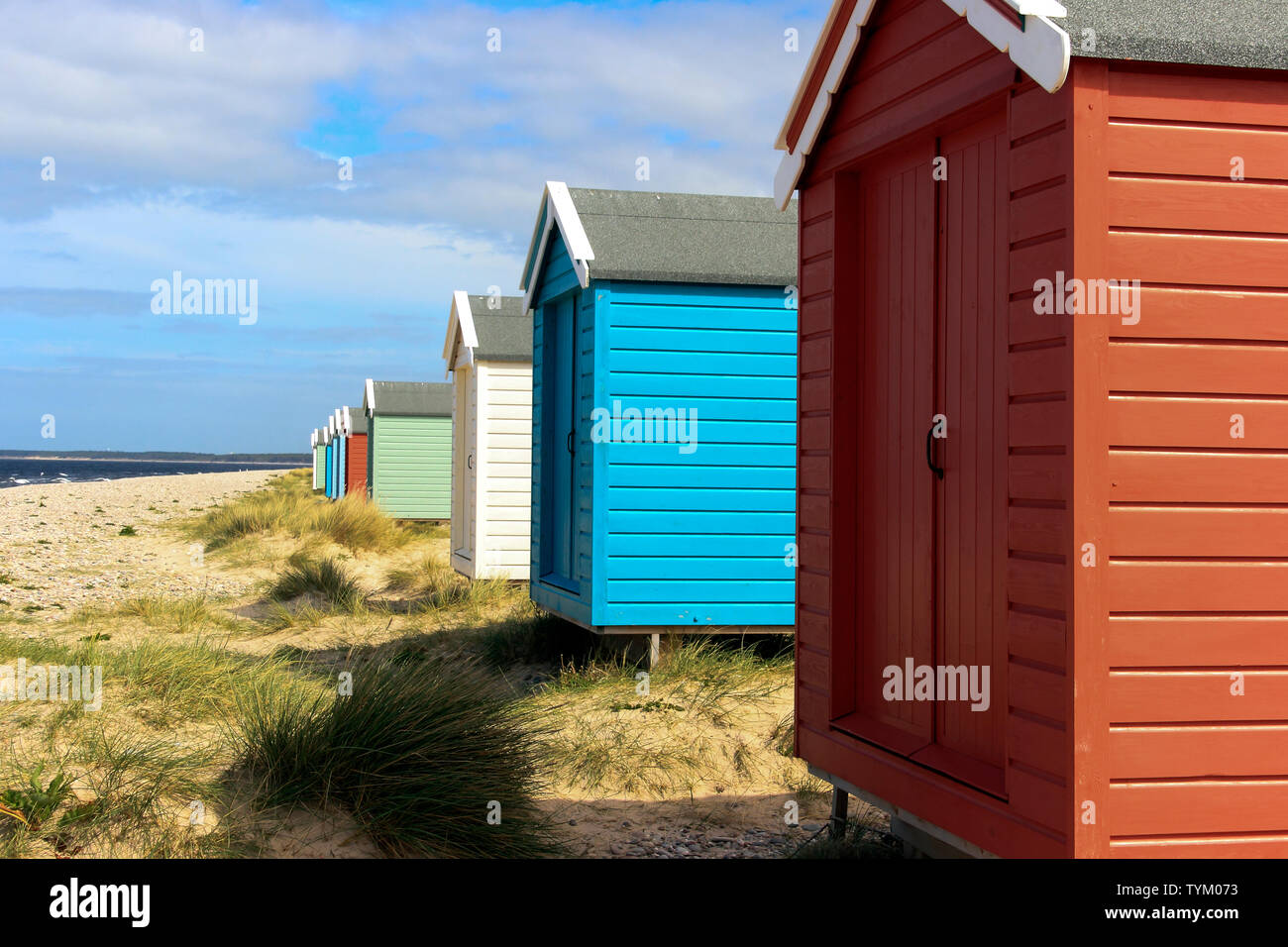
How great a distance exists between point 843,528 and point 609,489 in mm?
3775

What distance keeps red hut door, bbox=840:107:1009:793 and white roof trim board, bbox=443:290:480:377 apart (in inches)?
352

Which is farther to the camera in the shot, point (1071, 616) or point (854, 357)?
point (854, 357)

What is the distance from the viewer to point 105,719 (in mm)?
6199

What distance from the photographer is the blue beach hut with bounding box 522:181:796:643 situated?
8688 millimetres

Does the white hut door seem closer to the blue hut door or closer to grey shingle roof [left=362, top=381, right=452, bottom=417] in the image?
the blue hut door

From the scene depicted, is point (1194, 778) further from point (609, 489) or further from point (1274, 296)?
point (609, 489)

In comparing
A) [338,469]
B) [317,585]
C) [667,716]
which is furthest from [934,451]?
[338,469]

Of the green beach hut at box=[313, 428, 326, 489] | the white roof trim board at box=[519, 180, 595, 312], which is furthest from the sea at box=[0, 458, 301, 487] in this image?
the white roof trim board at box=[519, 180, 595, 312]

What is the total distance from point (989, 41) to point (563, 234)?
5448mm

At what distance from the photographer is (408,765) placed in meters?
5.12

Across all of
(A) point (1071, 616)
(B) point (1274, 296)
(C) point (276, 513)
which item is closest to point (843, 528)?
(A) point (1071, 616)

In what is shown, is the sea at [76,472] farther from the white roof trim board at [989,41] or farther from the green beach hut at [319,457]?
the white roof trim board at [989,41]
